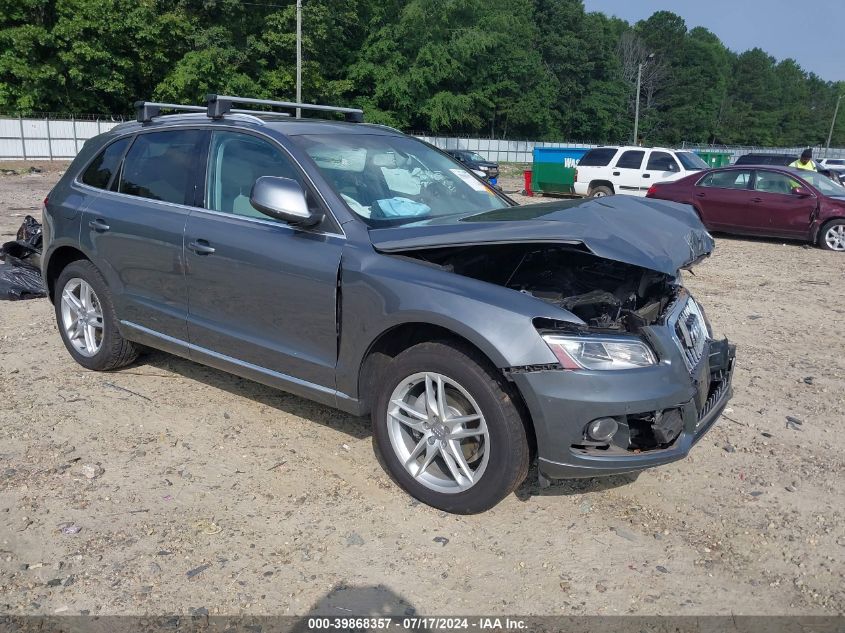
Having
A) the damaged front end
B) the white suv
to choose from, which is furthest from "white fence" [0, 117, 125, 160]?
the damaged front end

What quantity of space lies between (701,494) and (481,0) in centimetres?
6093

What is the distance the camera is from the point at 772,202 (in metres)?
13.0

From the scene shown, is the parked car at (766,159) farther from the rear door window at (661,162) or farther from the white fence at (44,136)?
the white fence at (44,136)

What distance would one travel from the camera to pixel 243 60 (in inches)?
1740

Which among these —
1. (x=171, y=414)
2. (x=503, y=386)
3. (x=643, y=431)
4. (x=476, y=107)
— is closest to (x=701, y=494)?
(x=643, y=431)

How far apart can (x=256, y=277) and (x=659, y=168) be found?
53.5 ft

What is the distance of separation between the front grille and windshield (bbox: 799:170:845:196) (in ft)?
35.0

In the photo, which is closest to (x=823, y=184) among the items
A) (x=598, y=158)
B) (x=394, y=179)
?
(x=598, y=158)

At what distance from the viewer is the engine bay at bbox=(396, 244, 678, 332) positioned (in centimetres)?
342

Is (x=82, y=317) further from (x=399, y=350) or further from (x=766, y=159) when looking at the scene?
(x=766, y=159)

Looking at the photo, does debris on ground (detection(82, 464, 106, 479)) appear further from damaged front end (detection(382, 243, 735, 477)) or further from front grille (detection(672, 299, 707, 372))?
front grille (detection(672, 299, 707, 372))

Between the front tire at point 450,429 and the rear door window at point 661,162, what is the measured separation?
16402 mm

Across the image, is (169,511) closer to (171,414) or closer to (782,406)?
(171,414)

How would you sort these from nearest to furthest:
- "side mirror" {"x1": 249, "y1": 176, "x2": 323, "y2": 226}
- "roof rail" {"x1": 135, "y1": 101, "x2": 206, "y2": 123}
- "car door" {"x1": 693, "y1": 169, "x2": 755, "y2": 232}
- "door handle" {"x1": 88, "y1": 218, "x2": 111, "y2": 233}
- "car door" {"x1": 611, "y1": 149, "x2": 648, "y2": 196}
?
"side mirror" {"x1": 249, "y1": 176, "x2": 323, "y2": 226}
"door handle" {"x1": 88, "y1": 218, "x2": 111, "y2": 233}
"roof rail" {"x1": 135, "y1": 101, "x2": 206, "y2": 123}
"car door" {"x1": 693, "y1": 169, "x2": 755, "y2": 232}
"car door" {"x1": 611, "y1": 149, "x2": 648, "y2": 196}
